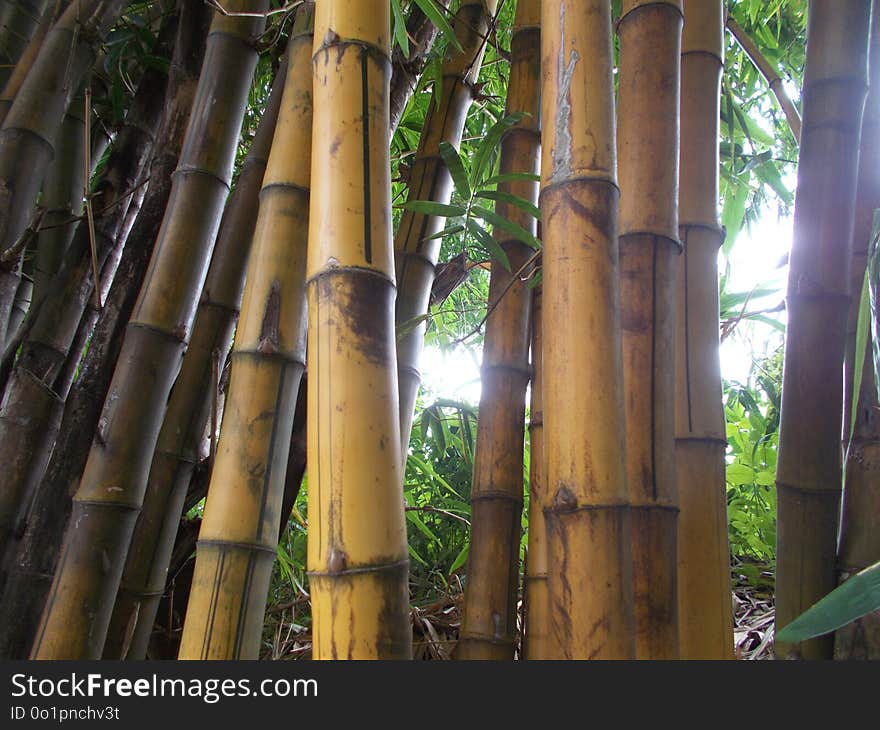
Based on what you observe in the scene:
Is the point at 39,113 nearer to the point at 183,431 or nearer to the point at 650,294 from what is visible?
the point at 183,431

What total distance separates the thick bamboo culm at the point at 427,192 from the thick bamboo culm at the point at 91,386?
343mm

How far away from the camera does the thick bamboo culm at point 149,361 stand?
80 centimetres

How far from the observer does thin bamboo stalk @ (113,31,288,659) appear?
0.87m

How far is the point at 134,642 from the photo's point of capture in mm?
872

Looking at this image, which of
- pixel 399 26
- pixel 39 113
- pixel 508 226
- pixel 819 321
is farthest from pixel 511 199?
pixel 39 113

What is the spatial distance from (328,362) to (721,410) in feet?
1.27

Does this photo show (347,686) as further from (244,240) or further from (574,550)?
(244,240)

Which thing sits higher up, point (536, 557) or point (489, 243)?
point (489, 243)

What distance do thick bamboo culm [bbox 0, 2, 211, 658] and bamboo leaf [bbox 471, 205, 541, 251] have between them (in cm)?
45

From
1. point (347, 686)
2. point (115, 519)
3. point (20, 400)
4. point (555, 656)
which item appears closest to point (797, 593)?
point (555, 656)

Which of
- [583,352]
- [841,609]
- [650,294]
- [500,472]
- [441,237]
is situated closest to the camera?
[841,609]

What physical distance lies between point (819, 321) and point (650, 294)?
0.18 metres

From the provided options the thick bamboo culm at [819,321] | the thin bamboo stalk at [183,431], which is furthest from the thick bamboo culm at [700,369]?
the thin bamboo stalk at [183,431]

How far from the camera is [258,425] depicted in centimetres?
70
